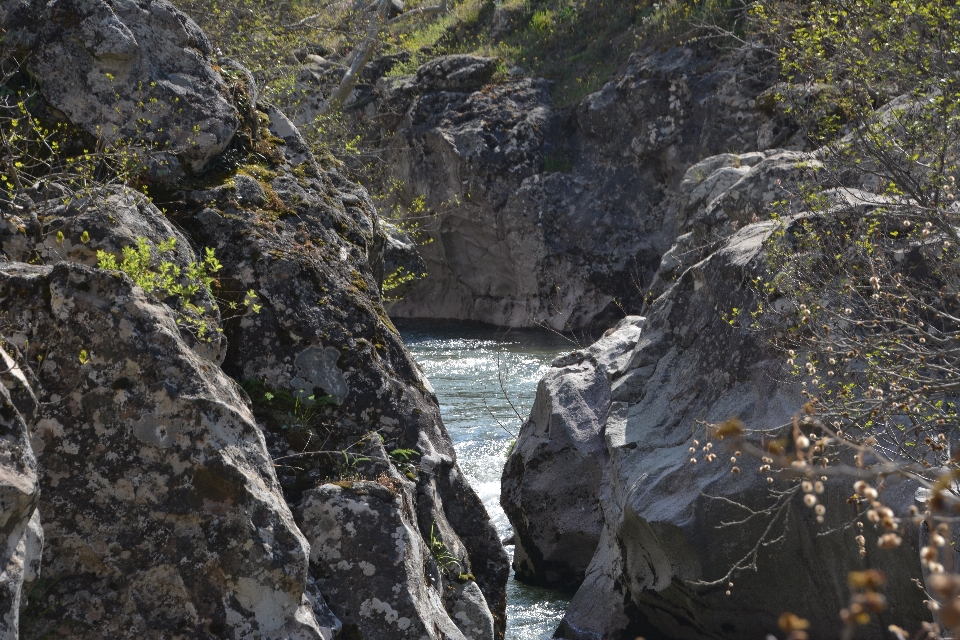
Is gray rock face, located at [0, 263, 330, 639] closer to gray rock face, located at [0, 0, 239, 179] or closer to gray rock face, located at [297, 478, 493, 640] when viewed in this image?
gray rock face, located at [297, 478, 493, 640]

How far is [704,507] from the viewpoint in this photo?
6391mm

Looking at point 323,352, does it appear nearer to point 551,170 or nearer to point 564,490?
point 564,490

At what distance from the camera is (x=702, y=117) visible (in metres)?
22.6

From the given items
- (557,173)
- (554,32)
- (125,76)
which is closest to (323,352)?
(125,76)

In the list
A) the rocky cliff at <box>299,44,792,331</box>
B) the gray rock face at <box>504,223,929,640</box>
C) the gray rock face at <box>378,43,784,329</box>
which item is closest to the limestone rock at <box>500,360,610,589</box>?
the gray rock face at <box>504,223,929,640</box>

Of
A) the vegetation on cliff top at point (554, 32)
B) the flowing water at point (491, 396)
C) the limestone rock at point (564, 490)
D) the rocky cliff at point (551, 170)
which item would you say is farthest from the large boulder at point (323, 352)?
the rocky cliff at point (551, 170)

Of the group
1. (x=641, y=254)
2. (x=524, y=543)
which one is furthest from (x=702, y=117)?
(x=524, y=543)

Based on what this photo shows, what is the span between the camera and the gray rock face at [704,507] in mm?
6016

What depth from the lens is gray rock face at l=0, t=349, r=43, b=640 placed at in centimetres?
255

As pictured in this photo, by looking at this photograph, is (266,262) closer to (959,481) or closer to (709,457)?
(709,457)

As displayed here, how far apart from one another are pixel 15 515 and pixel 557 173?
23.1 metres

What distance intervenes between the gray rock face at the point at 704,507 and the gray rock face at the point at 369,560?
218 cm

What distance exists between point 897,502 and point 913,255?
1.81 metres

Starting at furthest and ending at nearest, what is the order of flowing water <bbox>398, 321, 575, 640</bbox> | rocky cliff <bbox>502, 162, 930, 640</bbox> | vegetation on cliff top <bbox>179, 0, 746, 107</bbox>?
1. vegetation on cliff top <bbox>179, 0, 746, 107</bbox>
2. flowing water <bbox>398, 321, 575, 640</bbox>
3. rocky cliff <bbox>502, 162, 930, 640</bbox>
